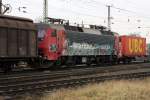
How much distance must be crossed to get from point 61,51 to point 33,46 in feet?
15.6

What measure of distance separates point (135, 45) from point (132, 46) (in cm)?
121

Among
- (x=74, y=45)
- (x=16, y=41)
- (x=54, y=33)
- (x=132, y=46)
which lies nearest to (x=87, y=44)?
(x=74, y=45)

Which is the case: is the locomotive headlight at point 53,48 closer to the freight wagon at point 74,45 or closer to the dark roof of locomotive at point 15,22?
the freight wagon at point 74,45

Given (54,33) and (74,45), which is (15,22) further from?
(74,45)

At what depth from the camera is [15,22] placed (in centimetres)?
2352

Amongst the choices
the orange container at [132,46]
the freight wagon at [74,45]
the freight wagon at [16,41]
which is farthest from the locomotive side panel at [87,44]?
the freight wagon at [16,41]

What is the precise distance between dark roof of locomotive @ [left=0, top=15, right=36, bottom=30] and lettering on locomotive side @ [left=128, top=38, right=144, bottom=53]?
18.5m

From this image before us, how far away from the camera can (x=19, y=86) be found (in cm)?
1572

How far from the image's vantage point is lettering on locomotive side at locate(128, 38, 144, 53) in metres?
41.4

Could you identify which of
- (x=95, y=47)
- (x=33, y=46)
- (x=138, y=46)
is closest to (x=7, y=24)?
(x=33, y=46)

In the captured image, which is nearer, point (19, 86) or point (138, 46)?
point (19, 86)

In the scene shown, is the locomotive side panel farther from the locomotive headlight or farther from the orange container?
the orange container

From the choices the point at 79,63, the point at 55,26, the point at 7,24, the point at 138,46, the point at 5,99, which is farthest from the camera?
the point at 138,46

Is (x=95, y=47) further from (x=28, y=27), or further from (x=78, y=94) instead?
(x=78, y=94)
